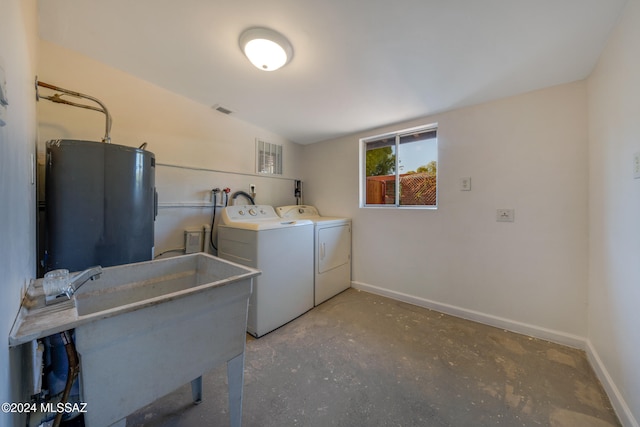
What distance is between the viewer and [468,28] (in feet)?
4.25

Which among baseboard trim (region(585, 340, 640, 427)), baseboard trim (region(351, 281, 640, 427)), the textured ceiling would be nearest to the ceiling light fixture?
the textured ceiling

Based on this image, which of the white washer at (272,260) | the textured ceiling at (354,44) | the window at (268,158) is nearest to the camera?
the textured ceiling at (354,44)

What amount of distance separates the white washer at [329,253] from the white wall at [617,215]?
2073 millimetres

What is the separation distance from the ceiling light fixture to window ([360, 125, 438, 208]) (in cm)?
161

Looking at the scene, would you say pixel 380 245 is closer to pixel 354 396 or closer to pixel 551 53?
pixel 354 396

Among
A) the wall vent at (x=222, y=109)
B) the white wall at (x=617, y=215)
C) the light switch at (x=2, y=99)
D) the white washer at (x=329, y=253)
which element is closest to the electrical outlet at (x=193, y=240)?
the white washer at (x=329, y=253)

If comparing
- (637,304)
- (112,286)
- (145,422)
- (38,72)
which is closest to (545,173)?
(637,304)

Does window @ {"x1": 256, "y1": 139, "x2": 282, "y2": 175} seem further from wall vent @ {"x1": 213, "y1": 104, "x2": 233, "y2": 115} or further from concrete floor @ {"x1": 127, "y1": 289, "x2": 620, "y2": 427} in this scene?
concrete floor @ {"x1": 127, "y1": 289, "x2": 620, "y2": 427}

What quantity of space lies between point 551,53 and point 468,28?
0.66 meters

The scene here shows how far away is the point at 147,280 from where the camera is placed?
1144 mm

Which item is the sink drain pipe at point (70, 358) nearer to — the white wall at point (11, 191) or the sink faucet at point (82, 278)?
the white wall at point (11, 191)

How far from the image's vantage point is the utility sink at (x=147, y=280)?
992 millimetres

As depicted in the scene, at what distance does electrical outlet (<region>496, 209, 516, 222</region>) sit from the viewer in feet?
6.48

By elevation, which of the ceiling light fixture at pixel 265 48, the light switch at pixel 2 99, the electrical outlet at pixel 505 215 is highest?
the ceiling light fixture at pixel 265 48
